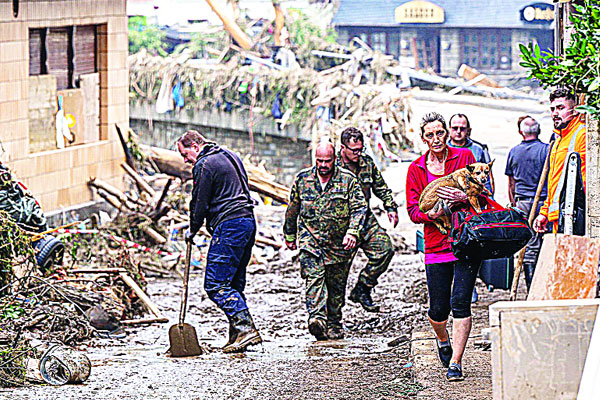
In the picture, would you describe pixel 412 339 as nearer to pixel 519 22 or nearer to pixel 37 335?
pixel 37 335

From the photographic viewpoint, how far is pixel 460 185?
19.0ft

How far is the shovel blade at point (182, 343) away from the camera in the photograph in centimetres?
749

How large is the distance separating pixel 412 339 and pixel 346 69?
15.4 metres

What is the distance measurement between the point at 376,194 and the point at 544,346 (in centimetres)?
423

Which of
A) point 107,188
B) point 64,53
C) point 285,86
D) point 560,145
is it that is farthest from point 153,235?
point 285,86

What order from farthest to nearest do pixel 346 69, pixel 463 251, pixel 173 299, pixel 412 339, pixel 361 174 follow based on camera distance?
1. pixel 346 69
2. pixel 173 299
3. pixel 361 174
4. pixel 412 339
5. pixel 463 251

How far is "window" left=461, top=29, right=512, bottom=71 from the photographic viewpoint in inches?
1358

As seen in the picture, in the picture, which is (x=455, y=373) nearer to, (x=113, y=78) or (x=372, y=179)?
(x=372, y=179)

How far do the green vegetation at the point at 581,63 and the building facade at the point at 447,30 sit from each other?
1152 inches

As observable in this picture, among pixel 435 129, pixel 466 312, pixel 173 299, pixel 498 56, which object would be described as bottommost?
pixel 173 299

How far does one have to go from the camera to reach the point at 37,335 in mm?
7637

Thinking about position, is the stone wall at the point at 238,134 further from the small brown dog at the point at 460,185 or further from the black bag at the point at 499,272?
the small brown dog at the point at 460,185

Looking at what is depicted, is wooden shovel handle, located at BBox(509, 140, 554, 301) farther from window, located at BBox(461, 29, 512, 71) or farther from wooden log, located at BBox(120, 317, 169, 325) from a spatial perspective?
window, located at BBox(461, 29, 512, 71)

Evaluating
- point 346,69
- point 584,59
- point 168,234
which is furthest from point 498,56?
point 584,59
